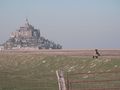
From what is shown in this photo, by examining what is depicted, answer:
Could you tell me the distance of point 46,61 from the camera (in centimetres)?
6581

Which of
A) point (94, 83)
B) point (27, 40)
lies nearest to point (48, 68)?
point (94, 83)

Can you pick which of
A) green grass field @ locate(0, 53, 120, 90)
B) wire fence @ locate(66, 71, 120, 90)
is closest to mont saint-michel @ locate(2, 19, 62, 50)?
green grass field @ locate(0, 53, 120, 90)

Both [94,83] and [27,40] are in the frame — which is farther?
[27,40]

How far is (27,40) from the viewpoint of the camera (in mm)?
188125

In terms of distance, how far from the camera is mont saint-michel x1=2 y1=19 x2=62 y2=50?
592 ft

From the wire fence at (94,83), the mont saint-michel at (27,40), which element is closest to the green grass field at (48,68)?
the wire fence at (94,83)

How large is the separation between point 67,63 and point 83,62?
4533mm

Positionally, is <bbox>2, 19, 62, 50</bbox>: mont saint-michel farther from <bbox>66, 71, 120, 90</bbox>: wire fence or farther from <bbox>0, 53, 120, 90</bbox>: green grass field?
<bbox>66, 71, 120, 90</bbox>: wire fence

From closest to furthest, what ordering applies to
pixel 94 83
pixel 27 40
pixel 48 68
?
pixel 94 83 < pixel 48 68 < pixel 27 40

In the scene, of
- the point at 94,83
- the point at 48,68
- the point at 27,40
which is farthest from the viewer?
the point at 27,40

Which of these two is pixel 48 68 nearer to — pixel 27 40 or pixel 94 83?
pixel 94 83

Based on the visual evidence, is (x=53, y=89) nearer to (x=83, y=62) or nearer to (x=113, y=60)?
(x=113, y=60)

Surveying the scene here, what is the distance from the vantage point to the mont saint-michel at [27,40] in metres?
180

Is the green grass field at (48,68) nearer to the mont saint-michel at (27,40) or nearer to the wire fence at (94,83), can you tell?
the wire fence at (94,83)
